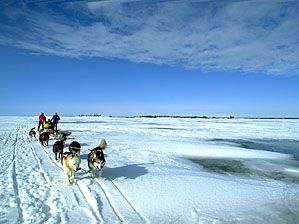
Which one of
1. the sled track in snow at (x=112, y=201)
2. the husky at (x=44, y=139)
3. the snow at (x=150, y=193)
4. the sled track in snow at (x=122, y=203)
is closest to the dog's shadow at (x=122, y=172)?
the snow at (x=150, y=193)

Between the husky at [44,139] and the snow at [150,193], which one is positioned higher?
the husky at [44,139]

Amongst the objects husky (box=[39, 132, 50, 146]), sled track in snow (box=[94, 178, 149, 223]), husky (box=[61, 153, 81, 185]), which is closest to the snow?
sled track in snow (box=[94, 178, 149, 223])

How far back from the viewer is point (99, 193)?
6113 millimetres

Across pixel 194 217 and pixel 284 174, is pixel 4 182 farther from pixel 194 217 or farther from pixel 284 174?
pixel 284 174

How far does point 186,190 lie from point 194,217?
1.49 m

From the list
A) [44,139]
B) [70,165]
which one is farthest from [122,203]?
[44,139]

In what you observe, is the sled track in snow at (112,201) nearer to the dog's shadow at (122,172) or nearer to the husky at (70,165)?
the husky at (70,165)

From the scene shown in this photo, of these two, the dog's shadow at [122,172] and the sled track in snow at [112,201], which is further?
the dog's shadow at [122,172]

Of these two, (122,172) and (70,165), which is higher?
(70,165)

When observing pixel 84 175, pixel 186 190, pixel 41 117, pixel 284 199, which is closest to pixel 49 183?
pixel 84 175

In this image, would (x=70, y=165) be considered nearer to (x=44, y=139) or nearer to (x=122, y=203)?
(x=122, y=203)

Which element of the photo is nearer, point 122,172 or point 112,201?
point 112,201

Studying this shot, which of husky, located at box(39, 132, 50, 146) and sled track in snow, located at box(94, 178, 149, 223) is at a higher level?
husky, located at box(39, 132, 50, 146)

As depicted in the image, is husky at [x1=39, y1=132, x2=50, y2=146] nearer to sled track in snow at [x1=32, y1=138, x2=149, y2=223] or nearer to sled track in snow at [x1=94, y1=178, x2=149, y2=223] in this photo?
sled track in snow at [x1=32, y1=138, x2=149, y2=223]
